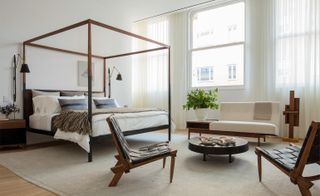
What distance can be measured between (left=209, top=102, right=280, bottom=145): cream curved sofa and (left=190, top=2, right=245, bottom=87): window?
1058 mm

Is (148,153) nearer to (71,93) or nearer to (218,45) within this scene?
(71,93)

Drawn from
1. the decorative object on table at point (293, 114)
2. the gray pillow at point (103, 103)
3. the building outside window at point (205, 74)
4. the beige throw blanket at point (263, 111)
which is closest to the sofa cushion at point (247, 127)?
the beige throw blanket at point (263, 111)

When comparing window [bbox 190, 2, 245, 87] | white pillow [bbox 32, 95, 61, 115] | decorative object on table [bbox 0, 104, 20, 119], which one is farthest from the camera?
window [bbox 190, 2, 245, 87]

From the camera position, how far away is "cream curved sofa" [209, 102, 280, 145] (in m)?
4.17

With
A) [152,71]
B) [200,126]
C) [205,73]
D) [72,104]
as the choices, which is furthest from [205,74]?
[72,104]

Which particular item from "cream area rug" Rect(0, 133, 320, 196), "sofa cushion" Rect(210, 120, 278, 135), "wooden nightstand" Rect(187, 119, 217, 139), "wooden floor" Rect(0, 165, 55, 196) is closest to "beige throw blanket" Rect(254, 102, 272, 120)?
"sofa cushion" Rect(210, 120, 278, 135)

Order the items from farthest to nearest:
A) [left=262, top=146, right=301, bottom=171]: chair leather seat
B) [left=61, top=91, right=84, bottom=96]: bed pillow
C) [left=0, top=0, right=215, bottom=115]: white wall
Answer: [left=61, top=91, right=84, bottom=96]: bed pillow
[left=0, top=0, right=215, bottom=115]: white wall
[left=262, top=146, right=301, bottom=171]: chair leather seat

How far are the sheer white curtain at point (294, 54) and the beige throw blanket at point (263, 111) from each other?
0.69 meters

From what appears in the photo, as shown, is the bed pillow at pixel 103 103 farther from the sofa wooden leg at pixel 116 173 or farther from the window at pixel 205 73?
the sofa wooden leg at pixel 116 173

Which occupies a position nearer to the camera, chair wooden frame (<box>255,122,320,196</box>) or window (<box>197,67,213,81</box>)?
A: chair wooden frame (<box>255,122,320,196</box>)

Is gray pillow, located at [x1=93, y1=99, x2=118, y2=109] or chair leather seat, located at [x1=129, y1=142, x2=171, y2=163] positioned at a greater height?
gray pillow, located at [x1=93, y1=99, x2=118, y2=109]

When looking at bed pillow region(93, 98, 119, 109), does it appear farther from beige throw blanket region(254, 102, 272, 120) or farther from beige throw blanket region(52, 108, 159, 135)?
beige throw blanket region(254, 102, 272, 120)

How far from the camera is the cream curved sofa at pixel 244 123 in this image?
164 inches

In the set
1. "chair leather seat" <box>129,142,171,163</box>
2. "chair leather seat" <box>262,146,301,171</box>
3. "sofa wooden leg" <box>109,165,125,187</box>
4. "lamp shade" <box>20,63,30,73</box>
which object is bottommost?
"sofa wooden leg" <box>109,165,125,187</box>
